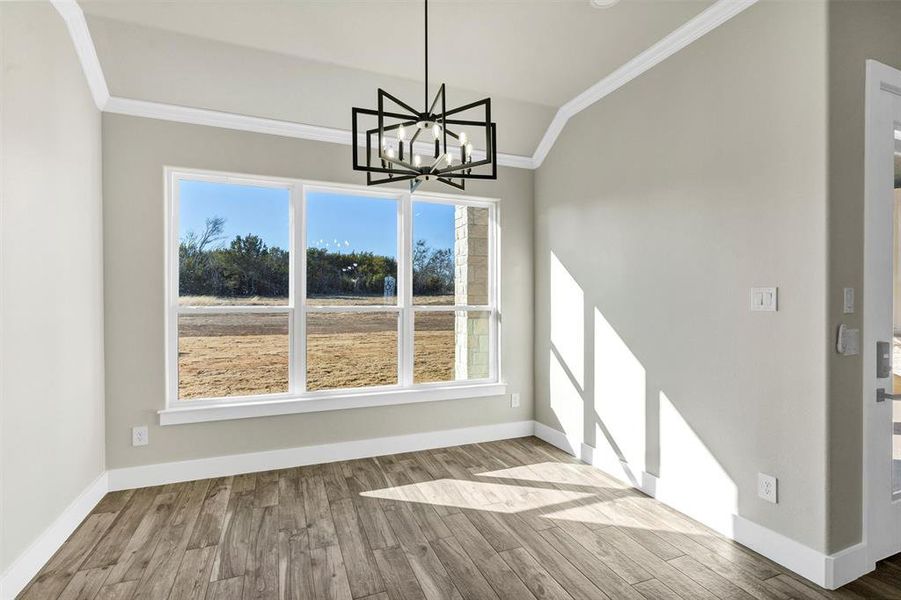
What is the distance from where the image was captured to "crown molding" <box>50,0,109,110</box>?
241cm

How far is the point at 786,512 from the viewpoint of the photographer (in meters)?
2.19

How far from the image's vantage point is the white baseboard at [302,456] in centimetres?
→ 313

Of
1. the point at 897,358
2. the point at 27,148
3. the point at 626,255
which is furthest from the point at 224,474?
the point at 897,358

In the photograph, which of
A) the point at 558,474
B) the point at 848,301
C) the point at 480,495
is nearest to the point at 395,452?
the point at 480,495

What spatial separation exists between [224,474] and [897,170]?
447 centimetres

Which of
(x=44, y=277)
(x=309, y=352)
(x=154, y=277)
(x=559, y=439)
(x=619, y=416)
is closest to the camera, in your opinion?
(x=44, y=277)

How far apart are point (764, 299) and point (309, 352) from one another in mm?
3072

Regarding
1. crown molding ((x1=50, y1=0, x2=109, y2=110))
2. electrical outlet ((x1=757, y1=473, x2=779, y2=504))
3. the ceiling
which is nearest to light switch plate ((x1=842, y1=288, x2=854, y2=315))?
electrical outlet ((x1=757, y1=473, x2=779, y2=504))

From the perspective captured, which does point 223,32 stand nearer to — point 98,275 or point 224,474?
point 98,275

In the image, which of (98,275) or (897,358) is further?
(98,275)

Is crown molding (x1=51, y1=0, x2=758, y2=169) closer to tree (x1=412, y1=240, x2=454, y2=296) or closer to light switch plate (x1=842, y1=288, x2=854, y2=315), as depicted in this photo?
tree (x1=412, y1=240, x2=454, y2=296)

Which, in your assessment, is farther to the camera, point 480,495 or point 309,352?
point 309,352

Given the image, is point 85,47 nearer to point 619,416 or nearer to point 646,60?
point 646,60

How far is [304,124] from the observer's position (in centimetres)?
345
